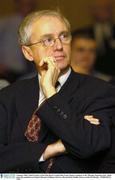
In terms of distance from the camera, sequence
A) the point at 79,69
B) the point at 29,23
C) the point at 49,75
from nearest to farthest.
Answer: the point at 49,75, the point at 29,23, the point at 79,69

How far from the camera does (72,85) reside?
2.25 meters

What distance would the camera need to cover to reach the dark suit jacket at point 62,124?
202 cm

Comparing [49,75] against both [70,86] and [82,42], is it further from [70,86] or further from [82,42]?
[82,42]

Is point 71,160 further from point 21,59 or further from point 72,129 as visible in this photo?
point 21,59

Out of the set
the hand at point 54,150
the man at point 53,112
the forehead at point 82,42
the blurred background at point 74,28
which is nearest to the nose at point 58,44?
the man at point 53,112

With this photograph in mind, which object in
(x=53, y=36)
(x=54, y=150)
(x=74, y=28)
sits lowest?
(x=74, y=28)

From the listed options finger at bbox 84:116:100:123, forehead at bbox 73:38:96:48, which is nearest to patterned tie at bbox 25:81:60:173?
finger at bbox 84:116:100:123

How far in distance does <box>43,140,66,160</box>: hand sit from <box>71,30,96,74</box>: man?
1.55m

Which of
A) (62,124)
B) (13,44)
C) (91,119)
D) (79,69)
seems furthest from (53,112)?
(13,44)

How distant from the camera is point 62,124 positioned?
2.02 metres

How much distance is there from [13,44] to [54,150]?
204 centimetres

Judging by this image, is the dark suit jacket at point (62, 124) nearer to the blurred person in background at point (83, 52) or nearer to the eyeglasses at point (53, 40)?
the eyeglasses at point (53, 40)

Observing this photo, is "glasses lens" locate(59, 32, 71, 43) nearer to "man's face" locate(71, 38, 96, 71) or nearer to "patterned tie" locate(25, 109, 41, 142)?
"patterned tie" locate(25, 109, 41, 142)

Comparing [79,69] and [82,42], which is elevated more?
[82,42]
